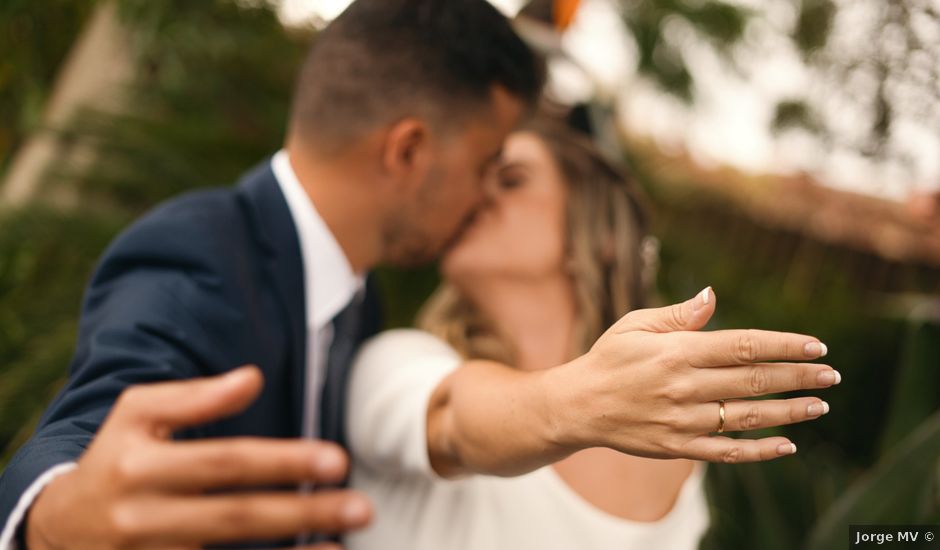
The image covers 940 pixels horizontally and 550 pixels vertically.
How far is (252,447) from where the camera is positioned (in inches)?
17.3

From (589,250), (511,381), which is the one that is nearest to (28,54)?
(589,250)

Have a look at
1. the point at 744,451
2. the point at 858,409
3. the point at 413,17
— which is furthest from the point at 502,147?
the point at 858,409

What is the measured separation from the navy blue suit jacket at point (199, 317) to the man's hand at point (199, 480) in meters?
0.20

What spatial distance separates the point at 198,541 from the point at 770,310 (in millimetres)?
2106

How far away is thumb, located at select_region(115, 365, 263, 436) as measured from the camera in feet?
1.49

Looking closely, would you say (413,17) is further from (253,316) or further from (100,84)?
(100,84)

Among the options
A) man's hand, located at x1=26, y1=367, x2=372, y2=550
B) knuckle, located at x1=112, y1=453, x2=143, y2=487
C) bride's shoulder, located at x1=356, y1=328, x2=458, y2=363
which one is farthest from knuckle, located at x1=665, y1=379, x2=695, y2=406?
bride's shoulder, located at x1=356, y1=328, x2=458, y2=363

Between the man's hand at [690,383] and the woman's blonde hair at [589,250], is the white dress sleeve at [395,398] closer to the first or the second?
the woman's blonde hair at [589,250]

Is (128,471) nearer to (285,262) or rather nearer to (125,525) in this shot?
(125,525)

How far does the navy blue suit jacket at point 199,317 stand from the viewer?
2.64 ft

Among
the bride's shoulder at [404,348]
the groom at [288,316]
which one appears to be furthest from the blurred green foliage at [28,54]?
the bride's shoulder at [404,348]

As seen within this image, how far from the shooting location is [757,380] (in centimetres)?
54

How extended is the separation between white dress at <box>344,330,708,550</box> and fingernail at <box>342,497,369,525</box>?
639 mm

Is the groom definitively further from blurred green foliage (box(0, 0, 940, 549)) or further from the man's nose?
blurred green foliage (box(0, 0, 940, 549))
